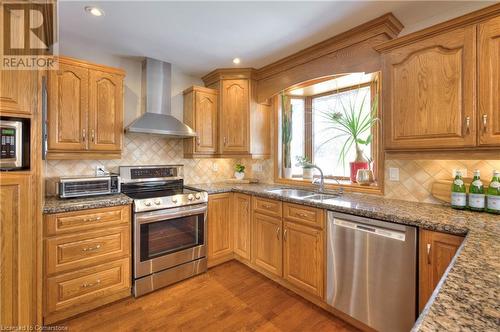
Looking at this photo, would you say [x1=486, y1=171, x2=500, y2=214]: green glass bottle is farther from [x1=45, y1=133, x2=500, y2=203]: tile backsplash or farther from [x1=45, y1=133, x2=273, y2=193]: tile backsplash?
[x1=45, y1=133, x2=273, y2=193]: tile backsplash

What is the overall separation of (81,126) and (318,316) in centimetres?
270

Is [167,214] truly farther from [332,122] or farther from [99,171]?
[332,122]

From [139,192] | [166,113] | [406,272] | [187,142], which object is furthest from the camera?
[187,142]

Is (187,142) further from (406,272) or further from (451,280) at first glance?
(451,280)

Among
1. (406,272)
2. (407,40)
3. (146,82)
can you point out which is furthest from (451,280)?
(146,82)

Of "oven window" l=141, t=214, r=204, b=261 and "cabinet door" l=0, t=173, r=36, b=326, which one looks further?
"oven window" l=141, t=214, r=204, b=261

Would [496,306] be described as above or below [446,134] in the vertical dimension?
below

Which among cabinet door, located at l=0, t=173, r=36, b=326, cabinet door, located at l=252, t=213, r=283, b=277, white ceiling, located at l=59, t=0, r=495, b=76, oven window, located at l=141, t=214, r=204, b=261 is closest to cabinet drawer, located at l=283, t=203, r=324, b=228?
cabinet door, located at l=252, t=213, r=283, b=277

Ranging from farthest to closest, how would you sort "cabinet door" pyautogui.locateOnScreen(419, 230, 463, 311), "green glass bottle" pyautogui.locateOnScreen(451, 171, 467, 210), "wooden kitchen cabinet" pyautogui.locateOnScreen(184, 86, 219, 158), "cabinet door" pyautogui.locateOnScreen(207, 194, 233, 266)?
"wooden kitchen cabinet" pyautogui.locateOnScreen(184, 86, 219, 158)
"cabinet door" pyautogui.locateOnScreen(207, 194, 233, 266)
"green glass bottle" pyautogui.locateOnScreen(451, 171, 467, 210)
"cabinet door" pyautogui.locateOnScreen(419, 230, 463, 311)

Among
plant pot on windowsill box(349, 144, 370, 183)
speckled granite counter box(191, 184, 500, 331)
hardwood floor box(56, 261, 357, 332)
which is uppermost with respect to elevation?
plant pot on windowsill box(349, 144, 370, 183)

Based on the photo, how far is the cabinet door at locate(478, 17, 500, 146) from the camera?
1343 millimetres

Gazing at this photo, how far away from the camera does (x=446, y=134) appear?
151 cm

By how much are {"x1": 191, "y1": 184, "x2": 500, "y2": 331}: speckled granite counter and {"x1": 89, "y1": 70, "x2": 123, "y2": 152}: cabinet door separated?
215 cm

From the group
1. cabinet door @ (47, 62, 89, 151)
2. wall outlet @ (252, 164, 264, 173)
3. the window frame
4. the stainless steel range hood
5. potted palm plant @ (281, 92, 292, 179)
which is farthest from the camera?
wall outlet @ (252, 164, 264, 173)
